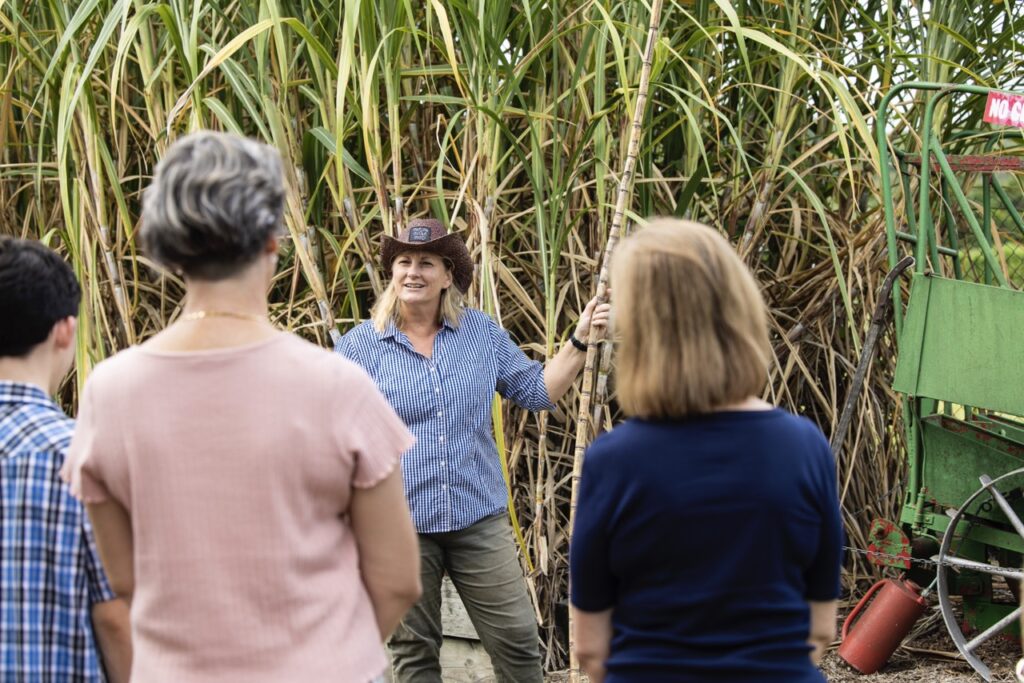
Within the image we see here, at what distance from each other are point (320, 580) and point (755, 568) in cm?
55

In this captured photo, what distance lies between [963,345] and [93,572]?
8.54ft

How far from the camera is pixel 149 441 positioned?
146 cm

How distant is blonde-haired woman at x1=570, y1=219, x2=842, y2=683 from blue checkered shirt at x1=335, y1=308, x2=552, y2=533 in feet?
4.63

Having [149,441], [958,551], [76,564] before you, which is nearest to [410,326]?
[76,564]

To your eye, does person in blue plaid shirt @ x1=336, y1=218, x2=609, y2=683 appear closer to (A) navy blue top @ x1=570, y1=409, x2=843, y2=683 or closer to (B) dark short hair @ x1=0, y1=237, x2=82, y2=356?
(B) dark short hair @ x1=0, y1=237, x2=82, y2=356

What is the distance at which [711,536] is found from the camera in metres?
1.52

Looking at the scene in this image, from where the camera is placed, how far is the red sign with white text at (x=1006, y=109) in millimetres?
3182

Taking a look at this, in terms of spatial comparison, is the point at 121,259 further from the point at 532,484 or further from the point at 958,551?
the point at 958,551

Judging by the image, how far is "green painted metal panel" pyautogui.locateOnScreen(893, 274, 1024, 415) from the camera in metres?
3.36

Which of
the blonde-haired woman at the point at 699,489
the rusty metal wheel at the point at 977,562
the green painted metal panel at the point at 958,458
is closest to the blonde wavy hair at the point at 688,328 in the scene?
the blonde-haired woman at the point at 699,489

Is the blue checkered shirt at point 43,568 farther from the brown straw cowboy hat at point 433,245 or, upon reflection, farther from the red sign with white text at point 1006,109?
the red sign with white text at point 1006,109

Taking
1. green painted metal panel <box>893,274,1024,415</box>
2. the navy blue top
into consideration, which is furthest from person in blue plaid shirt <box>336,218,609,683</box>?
the navy blue top

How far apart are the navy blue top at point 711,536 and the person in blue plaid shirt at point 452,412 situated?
1.38 meters

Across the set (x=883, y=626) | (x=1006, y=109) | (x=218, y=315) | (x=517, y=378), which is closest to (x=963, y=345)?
(x=1006, y=109)
